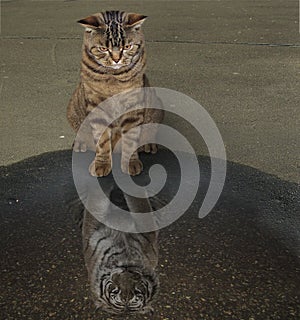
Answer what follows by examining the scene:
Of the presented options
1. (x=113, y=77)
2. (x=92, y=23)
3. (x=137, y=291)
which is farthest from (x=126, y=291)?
(x=92, y=23)

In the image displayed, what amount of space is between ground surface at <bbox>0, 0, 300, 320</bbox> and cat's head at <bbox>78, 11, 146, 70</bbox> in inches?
30.3

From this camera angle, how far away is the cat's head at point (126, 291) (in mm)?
2389

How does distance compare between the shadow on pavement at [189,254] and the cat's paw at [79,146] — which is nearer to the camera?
the shadow on pavement at [189,254]

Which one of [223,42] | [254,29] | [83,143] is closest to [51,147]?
[83,143]

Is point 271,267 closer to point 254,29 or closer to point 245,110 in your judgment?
point 245,110

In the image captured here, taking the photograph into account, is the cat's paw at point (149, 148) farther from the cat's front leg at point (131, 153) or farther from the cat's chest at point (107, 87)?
the cat's chest at point (107, 87)

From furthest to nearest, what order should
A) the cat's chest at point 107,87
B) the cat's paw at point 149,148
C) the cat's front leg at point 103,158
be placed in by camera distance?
the cat's paw at point 149,148
the cat's front leg at point 103,158
the cat's chest at point 107,87

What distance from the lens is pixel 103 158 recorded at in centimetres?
336

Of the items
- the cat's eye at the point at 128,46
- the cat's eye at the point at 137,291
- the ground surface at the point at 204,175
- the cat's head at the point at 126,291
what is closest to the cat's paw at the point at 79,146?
the ground surface at the point at 204,175

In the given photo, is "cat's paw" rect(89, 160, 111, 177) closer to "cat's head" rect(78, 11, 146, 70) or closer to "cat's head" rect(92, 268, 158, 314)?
"cat's head" rect(78, 11, 146, 70)

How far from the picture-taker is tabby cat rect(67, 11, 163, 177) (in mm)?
3096

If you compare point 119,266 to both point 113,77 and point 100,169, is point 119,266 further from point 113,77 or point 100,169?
point 113,77

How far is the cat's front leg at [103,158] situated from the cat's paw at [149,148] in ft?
1.09

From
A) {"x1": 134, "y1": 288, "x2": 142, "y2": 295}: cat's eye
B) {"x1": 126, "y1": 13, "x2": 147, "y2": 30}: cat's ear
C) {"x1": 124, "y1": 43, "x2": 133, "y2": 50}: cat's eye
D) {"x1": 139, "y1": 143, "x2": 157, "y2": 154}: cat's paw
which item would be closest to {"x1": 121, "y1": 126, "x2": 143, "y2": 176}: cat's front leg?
{"x1": 139, "y1": 143, "x2": 157, "y2": 154}: cat's paw
